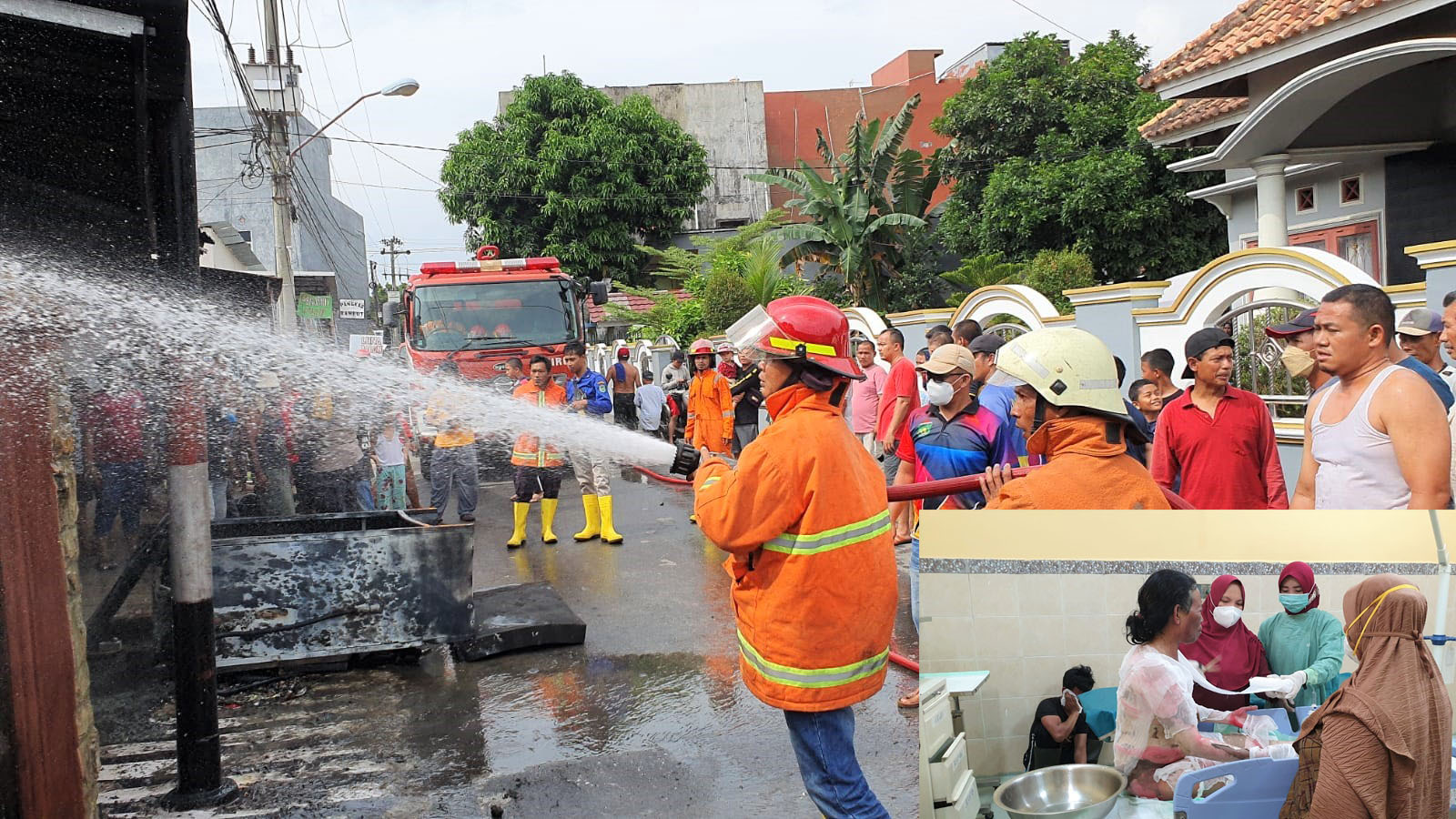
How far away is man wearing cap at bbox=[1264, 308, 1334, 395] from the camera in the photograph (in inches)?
197

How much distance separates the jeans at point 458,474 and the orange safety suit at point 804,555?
7698 mm

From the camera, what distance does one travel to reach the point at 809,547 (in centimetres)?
303

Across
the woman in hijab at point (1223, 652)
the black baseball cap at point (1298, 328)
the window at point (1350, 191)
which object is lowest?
the woman in hijab at point (1223, 652)

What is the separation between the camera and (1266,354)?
8336mm

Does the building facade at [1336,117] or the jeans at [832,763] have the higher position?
the building facade at [1336,117]

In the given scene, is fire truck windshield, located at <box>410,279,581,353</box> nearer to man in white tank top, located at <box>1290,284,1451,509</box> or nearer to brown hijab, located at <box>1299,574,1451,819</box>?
man in white tank top, located at <box>1290,284,1451,509</box>

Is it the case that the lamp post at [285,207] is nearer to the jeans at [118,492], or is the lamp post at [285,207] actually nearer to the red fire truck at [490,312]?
the red fire truck at [490,312]

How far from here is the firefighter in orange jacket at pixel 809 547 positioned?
3010mm

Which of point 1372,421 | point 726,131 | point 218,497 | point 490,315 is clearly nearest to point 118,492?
point 218,497

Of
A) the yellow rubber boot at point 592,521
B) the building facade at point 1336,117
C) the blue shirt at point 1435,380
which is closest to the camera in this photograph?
the blue shirt at point 1435,380

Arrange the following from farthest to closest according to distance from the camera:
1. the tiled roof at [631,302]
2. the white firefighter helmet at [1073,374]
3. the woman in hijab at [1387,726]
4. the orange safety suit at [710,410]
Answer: the tiled roof at [631,302]
the orange safety suit at [710,410]
the white firefighter helmet at [1073,374]
the woman in hijab at [1387,726]

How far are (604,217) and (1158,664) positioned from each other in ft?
104

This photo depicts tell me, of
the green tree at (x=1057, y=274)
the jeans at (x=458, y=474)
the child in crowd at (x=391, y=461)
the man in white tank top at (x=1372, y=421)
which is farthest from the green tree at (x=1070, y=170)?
the man in white tank top at (x=1372, y=421)

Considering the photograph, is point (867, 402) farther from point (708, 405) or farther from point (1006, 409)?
point (1006, 409)
